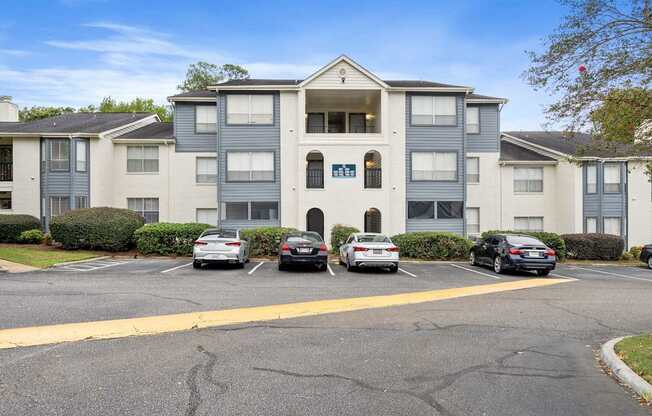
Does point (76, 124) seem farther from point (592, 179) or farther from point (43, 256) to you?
point (592, 179)

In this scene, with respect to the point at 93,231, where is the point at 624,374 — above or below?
below

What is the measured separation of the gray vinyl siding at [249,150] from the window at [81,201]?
8.11 metres

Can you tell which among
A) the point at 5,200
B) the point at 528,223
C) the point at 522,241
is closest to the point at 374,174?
the point at 528,223

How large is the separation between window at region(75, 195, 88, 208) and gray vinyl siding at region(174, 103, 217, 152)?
6.00 metres

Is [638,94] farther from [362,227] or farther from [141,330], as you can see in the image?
[362,227]

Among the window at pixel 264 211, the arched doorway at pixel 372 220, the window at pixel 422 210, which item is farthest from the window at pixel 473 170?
the window at pixel 264 211

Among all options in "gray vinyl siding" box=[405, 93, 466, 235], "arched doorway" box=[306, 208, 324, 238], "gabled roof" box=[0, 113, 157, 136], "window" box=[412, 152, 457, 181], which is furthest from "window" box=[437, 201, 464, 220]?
"gabled roof" box=[0, 113, 157, 136]

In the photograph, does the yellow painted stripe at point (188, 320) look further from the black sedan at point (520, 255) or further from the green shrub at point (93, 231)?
the green shrub at point (93, 231)

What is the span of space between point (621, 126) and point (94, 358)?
8006 millimetres

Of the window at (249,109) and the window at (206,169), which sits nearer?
the window at (249,109)

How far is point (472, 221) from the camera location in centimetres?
2797

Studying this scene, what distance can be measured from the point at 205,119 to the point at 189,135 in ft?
4.50

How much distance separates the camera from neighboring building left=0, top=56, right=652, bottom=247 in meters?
25.2

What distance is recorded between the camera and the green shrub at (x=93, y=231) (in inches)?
839
